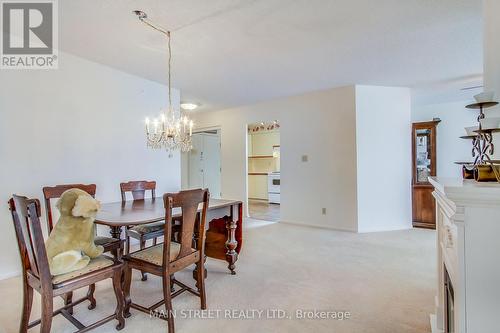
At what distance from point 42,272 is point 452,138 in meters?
6.74

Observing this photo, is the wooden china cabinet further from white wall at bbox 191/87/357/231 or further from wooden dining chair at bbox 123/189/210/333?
wooden dining chair at bbox 123/189/210/333

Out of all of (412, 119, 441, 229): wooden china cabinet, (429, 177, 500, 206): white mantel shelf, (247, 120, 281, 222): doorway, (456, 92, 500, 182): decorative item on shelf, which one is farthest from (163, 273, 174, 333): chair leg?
(247, 120, 281, 222): doorway

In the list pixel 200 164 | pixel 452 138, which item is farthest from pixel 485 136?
pixel 200 164

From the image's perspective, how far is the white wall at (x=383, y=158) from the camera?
14.5 feet

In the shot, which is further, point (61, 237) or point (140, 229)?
point (140, 229)

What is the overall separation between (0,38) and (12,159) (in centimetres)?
122

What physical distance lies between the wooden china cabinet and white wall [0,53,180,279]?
4416 millimetres

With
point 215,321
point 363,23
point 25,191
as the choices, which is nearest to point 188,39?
point 363,23

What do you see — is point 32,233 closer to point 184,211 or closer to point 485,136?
point 184,211

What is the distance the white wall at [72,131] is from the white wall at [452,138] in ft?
18.3

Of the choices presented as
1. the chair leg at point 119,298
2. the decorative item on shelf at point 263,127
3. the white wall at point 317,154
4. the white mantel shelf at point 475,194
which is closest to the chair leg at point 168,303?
the chair leg at point 119,298

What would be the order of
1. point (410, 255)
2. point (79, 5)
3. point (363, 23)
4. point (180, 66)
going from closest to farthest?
point (79, 5), point (363, 23), point (410, 255), point (180, 66)

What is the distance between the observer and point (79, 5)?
7.06ft

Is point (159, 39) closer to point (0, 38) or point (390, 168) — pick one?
point (0, 38)
